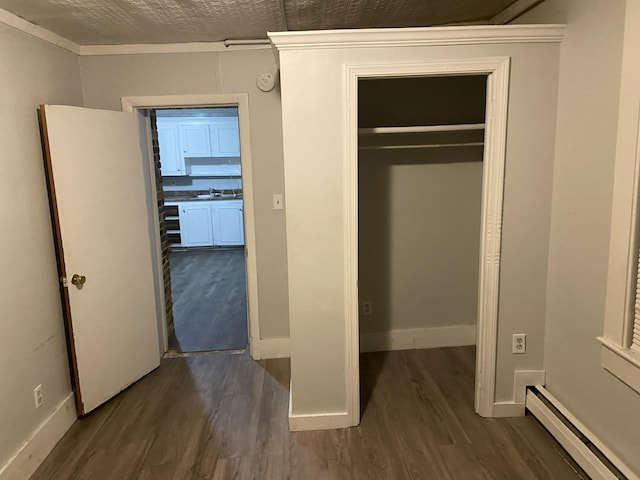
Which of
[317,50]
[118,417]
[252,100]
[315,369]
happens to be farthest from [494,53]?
[118,417]

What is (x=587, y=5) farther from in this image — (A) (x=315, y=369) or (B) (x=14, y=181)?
(B) (x=14, y=181)

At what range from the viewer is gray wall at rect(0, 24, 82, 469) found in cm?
217

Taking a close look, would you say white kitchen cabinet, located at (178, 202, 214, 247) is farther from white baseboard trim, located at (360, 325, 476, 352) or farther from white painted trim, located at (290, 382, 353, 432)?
white painted trim, located at (290, 382, 353, 432)

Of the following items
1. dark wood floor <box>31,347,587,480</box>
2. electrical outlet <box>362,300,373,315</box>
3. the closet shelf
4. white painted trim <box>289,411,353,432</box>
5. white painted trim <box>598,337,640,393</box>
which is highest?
the closet shelf

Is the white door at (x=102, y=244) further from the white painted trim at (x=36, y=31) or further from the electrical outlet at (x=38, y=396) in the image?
the white painted trim at (x=36, y=31)

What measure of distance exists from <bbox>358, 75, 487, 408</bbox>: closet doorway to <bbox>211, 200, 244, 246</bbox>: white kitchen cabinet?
4430 millimetres

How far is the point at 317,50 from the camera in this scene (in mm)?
2207

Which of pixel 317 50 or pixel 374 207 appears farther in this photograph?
pixel 374 207

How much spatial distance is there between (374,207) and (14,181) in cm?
220

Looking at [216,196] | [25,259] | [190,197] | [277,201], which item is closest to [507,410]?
[277,201]

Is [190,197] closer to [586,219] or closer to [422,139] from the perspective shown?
[422,139]

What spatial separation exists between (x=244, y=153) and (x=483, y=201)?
167 cm

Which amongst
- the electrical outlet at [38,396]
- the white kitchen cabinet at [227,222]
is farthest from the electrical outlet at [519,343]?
the white kitchen cabinet at [227,222]

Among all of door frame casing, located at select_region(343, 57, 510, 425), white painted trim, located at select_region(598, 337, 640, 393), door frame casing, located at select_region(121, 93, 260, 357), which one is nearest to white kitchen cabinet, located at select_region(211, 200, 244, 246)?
door frame casing, located at select_region(121, 93, 260, 357)
